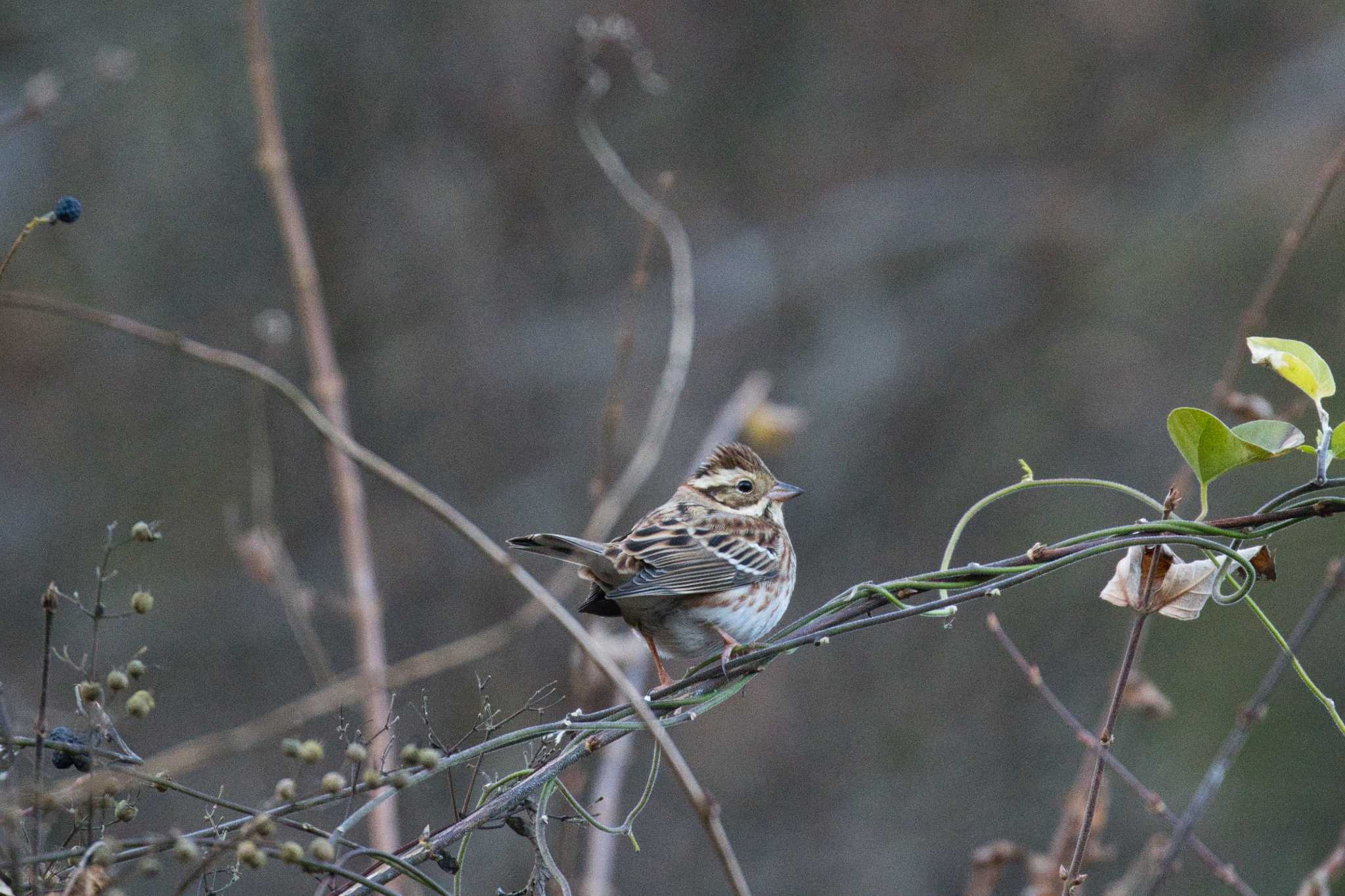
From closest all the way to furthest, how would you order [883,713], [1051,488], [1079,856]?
[1079,856]
[1051,488]
[883,713]

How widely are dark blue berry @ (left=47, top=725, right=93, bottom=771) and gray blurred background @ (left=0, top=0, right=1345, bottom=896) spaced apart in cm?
682

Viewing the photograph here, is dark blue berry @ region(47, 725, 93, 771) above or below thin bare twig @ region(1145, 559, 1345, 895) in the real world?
Answer: above

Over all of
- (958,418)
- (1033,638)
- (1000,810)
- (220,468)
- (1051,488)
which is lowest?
(1000,810)

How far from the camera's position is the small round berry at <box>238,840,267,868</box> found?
1718mm

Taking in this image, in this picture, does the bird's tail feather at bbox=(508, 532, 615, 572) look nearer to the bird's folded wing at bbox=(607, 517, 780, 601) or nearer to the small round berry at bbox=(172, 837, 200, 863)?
the bird's folded wing at bbox=(607, 517, 780, 601)

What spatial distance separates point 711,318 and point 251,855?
27.4 ft

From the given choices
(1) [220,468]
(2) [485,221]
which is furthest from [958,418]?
(1) [220,468]

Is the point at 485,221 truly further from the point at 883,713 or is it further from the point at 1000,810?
the point at 1000,810

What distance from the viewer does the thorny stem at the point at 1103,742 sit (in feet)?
7.16

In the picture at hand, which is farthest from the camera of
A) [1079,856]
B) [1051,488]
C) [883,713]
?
[883,713]

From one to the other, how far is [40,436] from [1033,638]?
278 inches

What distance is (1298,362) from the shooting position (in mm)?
2258

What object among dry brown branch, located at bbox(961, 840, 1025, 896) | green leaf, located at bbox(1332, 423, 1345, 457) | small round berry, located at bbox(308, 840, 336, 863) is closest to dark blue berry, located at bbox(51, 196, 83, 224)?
small round berry, located at bbox(308, 840, 336, 863)

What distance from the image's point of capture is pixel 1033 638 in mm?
9094
